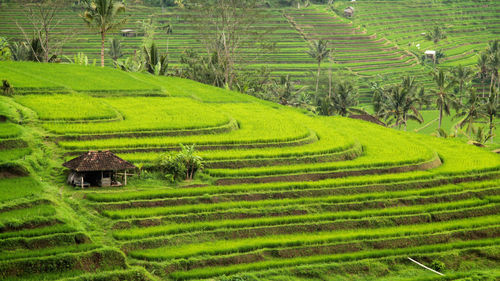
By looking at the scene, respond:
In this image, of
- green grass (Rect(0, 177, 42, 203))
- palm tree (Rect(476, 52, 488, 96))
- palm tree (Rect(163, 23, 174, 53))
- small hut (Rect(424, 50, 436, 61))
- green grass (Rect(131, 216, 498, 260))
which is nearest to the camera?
green grass (Rect(131, 216, 498, 260))

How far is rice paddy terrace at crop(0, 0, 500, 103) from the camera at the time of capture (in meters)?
59.0

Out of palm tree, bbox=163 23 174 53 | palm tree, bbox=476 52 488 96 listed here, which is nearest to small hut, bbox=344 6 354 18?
palm tree, bbox=476 52 488 96

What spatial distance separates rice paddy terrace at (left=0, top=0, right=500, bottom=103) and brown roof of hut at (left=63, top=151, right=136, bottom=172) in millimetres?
31906

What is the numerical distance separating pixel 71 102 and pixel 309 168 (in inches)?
390

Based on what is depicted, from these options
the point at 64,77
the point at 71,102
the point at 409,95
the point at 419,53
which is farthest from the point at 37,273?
the point at 419,53

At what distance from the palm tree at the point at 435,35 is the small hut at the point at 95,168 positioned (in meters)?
50.9

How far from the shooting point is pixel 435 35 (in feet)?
217

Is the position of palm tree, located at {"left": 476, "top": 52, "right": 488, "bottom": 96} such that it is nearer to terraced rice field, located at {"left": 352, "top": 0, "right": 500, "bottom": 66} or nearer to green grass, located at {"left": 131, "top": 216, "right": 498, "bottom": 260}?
terraced rice field, located at {"left": 352, "top": 0, "right": 500, "bottom": 66}

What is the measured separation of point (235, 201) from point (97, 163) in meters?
4.10

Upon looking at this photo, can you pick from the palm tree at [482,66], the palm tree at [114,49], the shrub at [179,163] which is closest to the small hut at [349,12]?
the palm tree at [482,66]

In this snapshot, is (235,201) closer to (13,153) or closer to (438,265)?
(438,265)

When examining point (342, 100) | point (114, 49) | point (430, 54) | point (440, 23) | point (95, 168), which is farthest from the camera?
point (440, 23)

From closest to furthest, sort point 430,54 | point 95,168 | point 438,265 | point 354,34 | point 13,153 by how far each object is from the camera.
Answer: point 438,265
point 95,168
point 13,153
point 430,54
point 354,34

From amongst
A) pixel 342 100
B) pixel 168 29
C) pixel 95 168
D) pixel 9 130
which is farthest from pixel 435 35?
pixel 95 168
